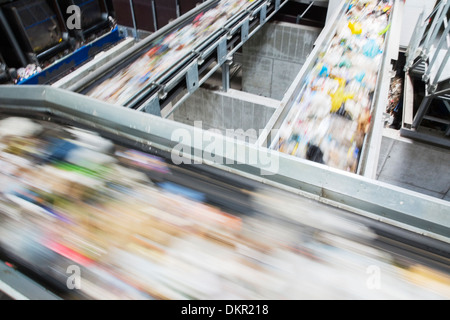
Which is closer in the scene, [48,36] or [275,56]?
[48,36]

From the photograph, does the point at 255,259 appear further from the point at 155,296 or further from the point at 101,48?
the point at 101,48

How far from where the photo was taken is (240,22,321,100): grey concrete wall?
5.86 m

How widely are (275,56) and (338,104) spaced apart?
432 cm

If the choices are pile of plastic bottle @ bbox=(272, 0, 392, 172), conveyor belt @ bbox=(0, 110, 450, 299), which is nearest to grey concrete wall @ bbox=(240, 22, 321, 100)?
pile of plastic bottle @ bbox=(272, 0, 392, 172)

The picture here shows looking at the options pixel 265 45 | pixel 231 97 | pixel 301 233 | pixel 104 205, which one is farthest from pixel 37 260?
pixel 265 45

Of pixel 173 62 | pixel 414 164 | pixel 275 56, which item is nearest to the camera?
pixel 173 62

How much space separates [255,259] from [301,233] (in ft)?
0.73

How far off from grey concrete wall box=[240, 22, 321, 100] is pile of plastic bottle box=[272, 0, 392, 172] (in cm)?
264

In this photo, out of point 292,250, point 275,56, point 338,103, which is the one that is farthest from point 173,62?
point 275,56

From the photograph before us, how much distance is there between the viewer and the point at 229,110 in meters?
5.40

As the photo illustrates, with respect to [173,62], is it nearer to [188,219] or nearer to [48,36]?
[188,219]

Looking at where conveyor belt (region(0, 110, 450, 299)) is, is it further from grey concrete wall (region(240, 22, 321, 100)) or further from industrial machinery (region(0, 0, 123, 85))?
grey concrete wall (region(240, 22, 321, 100))

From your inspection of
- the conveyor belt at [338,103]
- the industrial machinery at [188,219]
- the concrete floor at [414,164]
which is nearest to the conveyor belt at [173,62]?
the industrial machinery at [188,219]

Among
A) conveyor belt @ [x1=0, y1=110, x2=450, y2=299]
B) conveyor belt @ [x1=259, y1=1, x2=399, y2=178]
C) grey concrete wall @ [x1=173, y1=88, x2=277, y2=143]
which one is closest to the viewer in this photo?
conveyor belt @ [x1=0, y1=110, x2=450, y2=299]
